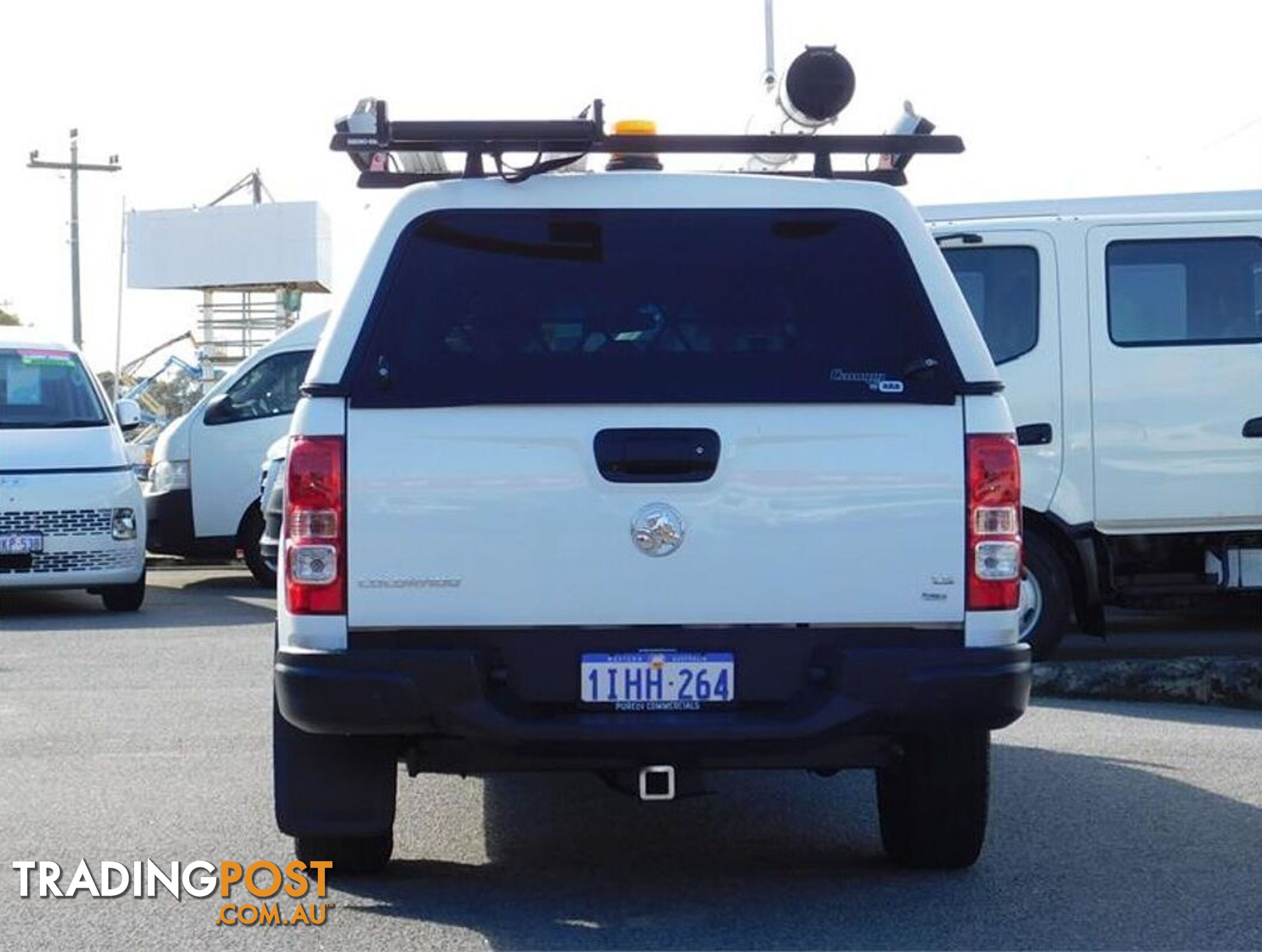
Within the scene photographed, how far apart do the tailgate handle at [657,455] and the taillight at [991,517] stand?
2.27 ft

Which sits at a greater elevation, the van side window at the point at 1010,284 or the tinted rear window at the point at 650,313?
the van side window at the point at 1010,284

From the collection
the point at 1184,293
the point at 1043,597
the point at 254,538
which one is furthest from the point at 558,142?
the point at 254,538

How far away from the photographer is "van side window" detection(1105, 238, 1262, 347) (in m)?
11.0

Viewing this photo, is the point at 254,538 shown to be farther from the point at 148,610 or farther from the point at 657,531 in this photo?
the point at 657,531

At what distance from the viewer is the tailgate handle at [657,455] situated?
5.48m

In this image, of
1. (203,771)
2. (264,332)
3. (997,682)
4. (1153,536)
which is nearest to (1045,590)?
(1153,536)

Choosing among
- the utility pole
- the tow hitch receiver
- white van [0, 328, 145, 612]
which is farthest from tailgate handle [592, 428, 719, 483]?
the utility pole

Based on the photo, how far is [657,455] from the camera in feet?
18.0

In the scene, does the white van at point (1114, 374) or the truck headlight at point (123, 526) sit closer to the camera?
the white van at point (1114, 374)

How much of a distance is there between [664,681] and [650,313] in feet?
3.29

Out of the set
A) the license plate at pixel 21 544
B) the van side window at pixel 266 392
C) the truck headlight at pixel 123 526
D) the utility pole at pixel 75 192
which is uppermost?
the utility pole at pixel 75 192

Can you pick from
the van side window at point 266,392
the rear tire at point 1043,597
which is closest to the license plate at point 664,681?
the rear tire at point 1043,597

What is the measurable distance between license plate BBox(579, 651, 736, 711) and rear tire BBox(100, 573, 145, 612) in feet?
Result: 32.5

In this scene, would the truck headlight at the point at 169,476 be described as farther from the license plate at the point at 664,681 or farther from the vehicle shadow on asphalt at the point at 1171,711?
the license plate at the point at 664,681
